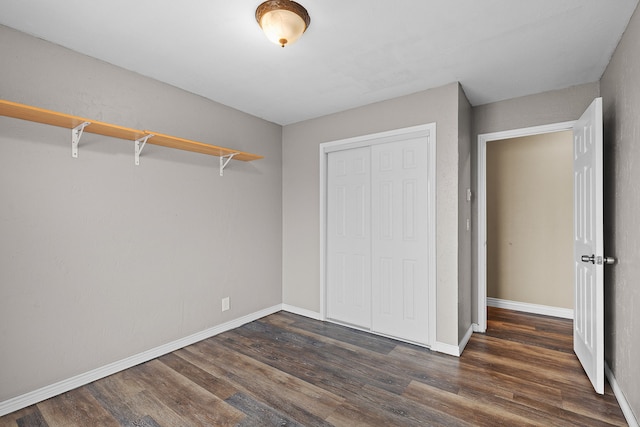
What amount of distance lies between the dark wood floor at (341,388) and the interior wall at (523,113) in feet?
3.16

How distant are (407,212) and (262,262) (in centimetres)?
183

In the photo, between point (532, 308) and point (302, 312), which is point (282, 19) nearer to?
point (302, 312)

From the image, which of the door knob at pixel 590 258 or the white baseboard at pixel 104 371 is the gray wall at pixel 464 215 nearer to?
the door knob at pixel 590 258

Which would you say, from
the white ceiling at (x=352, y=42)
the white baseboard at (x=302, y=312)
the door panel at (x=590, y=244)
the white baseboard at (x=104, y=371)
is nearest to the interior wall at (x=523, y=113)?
the white ceiling at (x=352, y=42)

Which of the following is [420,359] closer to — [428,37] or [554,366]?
[554,366]

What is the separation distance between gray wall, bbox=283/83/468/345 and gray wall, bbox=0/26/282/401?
0.69 meters

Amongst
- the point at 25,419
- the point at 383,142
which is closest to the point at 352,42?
the point at 383,142

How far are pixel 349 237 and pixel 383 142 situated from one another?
3.65ft

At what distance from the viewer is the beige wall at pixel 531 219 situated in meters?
3.82

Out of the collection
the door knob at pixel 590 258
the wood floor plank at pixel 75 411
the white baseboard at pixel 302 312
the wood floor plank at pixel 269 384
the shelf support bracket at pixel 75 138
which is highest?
the shelf support bracket at pixel 75 138

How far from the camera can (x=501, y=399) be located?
7.00 ft

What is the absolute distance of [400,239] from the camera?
10.5ft

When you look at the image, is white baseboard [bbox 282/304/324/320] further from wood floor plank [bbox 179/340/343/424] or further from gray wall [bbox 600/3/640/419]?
gray wall [bbox 600/3/640/419]

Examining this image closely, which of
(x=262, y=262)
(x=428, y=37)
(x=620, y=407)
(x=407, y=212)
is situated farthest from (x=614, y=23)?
(x=262, y=262)
